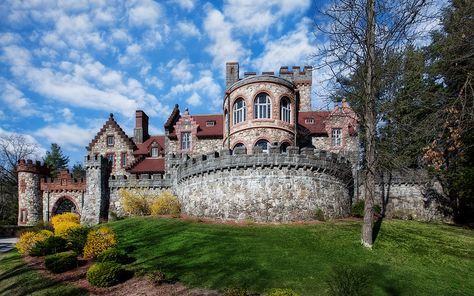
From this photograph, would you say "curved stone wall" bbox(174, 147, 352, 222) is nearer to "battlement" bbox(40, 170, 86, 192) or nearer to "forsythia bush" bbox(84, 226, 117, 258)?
"forsythia bush" bbox(84, 226, 117, 258)

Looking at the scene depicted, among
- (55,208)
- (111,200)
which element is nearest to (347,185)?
(111,200)

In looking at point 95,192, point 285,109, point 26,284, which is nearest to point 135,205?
point 95,192

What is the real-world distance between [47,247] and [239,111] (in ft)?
55.8

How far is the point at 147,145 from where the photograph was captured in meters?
40.2

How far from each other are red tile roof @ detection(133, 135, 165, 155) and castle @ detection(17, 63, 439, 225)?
0.47 ft

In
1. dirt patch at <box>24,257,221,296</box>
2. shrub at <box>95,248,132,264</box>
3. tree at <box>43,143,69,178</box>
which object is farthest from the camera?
A: tree at <box>43,143,69,178</box>

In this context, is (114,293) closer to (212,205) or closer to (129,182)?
(212,205)

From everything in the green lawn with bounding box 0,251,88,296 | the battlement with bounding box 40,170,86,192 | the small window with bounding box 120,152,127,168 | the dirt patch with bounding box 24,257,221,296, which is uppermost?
the small window with bounding box 120,152,127,168

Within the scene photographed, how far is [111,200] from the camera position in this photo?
1320 inches

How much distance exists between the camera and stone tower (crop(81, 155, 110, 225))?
32.8 m

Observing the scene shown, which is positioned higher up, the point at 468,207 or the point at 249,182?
the point at 249,182

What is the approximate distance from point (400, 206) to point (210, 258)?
67.4 ft

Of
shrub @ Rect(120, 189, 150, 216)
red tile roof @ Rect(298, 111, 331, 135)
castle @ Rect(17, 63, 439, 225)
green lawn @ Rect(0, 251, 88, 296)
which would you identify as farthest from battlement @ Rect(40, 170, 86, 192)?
red tile roof @ Rect(298, 111, 331, 135)

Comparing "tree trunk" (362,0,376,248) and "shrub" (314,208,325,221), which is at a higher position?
"tree trunk" (362,0,376,248)
